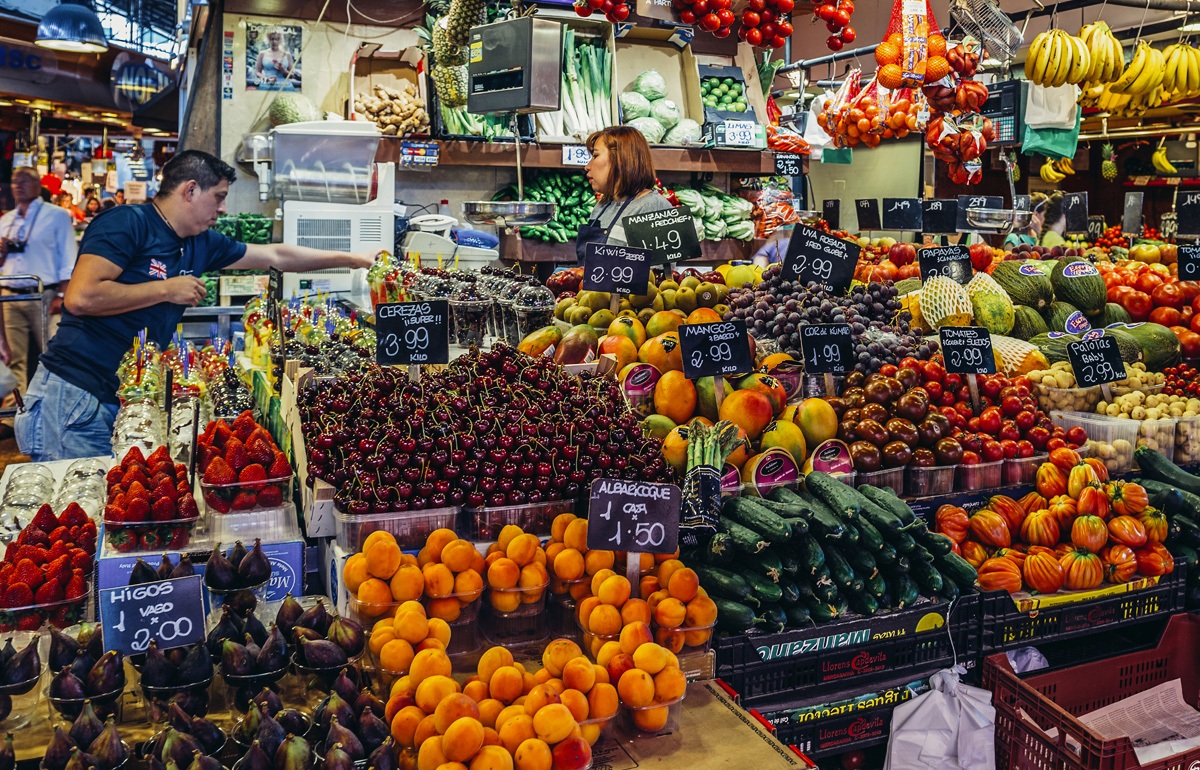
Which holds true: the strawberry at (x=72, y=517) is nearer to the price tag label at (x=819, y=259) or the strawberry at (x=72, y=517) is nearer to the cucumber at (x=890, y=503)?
the cucumber at (x=890, y=503)

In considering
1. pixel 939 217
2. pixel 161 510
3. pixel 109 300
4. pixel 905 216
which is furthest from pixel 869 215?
pixel 161 510

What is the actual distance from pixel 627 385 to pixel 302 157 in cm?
332

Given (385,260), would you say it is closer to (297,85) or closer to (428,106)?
(428,106)

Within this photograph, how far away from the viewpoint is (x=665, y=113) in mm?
6324

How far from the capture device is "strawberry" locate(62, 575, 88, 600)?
1923mm

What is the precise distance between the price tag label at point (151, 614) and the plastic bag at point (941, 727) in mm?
1580

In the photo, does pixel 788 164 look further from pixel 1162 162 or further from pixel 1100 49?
pixel 1162 162

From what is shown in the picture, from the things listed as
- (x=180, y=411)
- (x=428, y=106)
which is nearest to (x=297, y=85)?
(x=428, y=106)

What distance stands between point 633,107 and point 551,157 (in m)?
0.84

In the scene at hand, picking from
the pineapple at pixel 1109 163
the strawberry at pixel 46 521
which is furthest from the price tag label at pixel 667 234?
the pineapple at pixel 1109 163

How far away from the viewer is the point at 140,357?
3.36 m

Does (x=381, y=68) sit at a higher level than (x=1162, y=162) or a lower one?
lower

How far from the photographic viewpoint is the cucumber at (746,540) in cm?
209

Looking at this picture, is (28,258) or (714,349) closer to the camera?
(714,349)
